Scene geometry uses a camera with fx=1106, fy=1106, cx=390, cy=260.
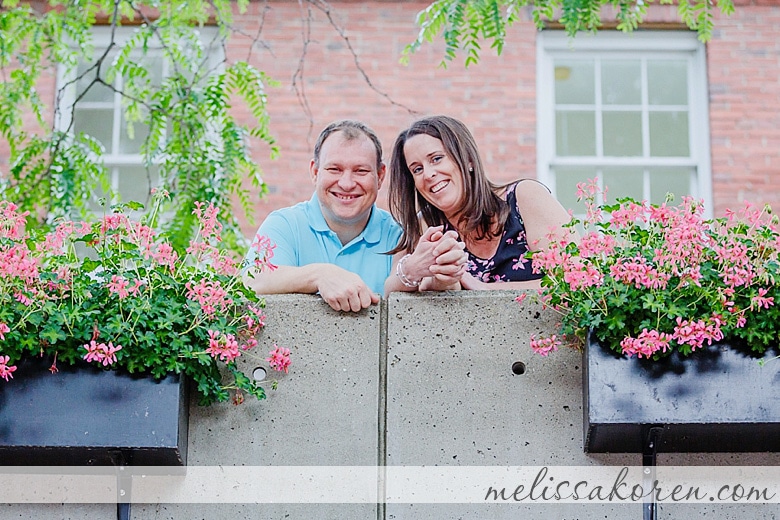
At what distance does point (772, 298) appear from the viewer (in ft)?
8.78

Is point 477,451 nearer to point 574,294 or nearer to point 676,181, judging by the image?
point 574,294

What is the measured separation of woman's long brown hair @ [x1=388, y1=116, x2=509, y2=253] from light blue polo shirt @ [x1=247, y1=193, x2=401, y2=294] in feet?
0.49

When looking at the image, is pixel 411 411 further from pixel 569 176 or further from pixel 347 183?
pixel 569 176

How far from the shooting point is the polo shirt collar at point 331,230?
3.71 metres

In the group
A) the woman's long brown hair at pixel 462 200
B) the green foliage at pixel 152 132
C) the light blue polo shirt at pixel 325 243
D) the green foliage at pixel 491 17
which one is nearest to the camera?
the woman's long brown hair at pixel 462 200

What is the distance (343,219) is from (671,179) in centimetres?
453

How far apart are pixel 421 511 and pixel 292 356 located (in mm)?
536

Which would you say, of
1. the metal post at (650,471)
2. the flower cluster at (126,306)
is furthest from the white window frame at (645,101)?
the flower cluster at (126,306)

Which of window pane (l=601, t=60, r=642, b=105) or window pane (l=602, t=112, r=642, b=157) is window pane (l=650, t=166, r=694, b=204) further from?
window pane (l=601, t=60, r=642, b=105)

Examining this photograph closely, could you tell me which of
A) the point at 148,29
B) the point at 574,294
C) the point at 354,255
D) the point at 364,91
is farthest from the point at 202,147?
the point at 574,294

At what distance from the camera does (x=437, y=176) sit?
347 centimetres

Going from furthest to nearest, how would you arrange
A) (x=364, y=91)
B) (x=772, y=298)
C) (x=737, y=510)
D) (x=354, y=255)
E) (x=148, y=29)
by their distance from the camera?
1. (x=364, y=91)
2. (x=148, y=29)
3. (x=354, y=255)
4. (x=737, y=510)
5. (x=772, y=298)

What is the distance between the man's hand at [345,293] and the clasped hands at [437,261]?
0.13 m

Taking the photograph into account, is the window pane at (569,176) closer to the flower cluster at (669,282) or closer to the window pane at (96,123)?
the window pane at (96,123)
